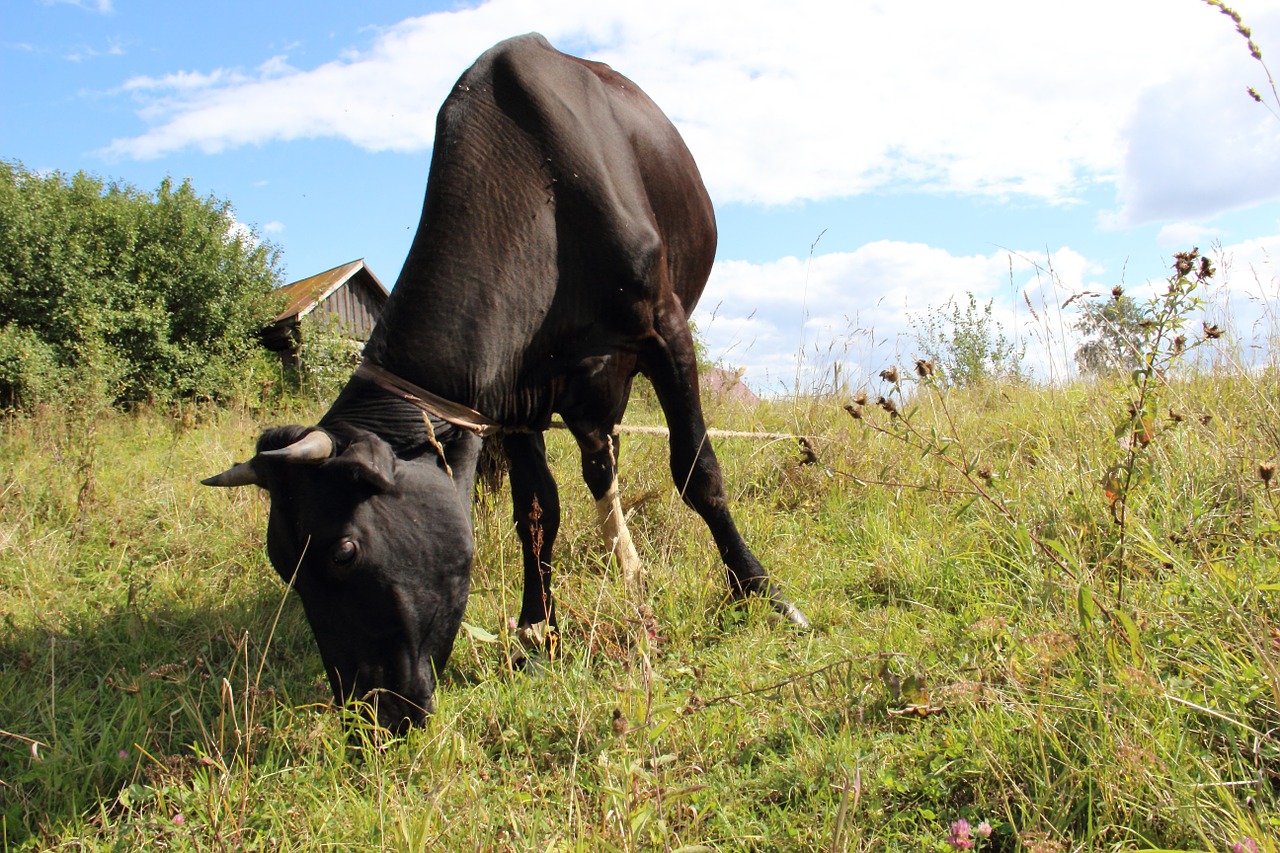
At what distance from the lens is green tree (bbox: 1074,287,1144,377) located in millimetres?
2424

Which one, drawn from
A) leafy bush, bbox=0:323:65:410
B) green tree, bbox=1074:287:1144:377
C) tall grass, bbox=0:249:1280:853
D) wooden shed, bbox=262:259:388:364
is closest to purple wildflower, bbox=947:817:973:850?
tall grass, bbox=0:249:1280:853

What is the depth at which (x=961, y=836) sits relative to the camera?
5.18ft

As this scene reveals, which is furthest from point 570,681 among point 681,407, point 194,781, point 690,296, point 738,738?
point 690,296

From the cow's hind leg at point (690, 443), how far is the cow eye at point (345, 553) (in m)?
1.49

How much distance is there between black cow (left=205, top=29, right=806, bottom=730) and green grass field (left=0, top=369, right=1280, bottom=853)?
23 centimetres

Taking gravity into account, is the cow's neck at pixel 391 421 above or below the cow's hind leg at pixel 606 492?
above

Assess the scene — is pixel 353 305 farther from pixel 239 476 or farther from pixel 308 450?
pixel 308 450

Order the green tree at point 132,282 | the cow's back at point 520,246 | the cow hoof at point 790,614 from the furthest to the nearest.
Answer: the green tree at point 132,282
the cow hoof at point 790,614
the cow's back at point 520,246

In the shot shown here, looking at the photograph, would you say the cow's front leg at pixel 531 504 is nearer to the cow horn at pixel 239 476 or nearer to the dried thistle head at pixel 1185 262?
the cow horn at pixel 239 476

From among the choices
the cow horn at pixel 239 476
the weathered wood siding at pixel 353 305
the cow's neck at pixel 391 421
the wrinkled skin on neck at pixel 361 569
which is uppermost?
the weathered wood siding at pixel 353 305

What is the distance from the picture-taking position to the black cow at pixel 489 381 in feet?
8.33

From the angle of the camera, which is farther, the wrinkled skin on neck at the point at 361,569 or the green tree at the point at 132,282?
the green tree at the point at 132,282

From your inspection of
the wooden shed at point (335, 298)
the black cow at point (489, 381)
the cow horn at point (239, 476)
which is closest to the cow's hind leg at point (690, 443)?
the black cow at point (489, 381)

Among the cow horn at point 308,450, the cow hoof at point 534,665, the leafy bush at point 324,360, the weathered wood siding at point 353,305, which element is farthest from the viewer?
the weathered wood siding at point 353,305
